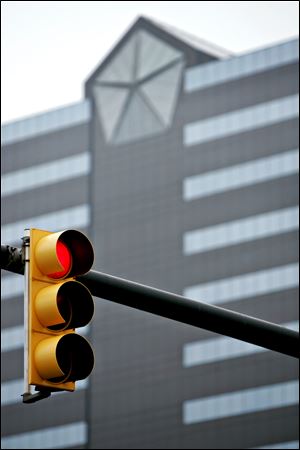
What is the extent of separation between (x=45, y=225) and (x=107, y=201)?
6788 millimetres

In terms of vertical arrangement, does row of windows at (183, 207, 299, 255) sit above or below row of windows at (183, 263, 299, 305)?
above

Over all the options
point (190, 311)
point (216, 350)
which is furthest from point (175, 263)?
point (190, 311)

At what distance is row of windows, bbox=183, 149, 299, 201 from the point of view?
5605 inches

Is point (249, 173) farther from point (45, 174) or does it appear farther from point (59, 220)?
point (45, 174)

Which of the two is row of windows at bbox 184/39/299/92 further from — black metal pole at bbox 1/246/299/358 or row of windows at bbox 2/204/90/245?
black metal pole at bbox 1/246/299/358

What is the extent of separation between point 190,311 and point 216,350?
127 meters

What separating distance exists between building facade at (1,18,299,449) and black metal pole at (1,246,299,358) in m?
124

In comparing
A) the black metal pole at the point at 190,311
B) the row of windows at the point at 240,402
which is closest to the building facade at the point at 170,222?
the row of windows at the point at 240,402

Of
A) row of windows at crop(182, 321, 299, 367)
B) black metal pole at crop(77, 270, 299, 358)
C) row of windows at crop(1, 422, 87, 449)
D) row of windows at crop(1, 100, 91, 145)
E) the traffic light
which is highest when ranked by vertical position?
row of windows at crop(1, 100, 91, 145)

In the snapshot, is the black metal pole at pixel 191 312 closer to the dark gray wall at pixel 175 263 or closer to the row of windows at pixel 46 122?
the dark gray wall at pixel 175 263

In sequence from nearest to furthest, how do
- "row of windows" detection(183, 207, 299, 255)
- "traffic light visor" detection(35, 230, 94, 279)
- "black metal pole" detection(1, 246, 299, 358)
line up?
1. "traffic light visor" detection(35, 230, 94, 279)
2. "black metal pole" detection(1, 246, 299, 358)
3. "row of windows" detection(183, 207, 299, 255)

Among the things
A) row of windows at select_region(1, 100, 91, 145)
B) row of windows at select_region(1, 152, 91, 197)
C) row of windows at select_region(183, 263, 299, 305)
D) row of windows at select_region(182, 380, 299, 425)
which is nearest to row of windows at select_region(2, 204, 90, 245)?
row of windows at select_region(1, 152, 91, 197)

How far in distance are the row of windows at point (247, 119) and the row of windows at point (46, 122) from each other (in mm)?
14334

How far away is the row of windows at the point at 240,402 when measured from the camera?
444ft
